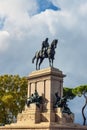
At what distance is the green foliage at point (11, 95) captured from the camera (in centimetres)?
5938

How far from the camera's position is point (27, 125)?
39.7 metres

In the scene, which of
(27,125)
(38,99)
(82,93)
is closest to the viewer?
(27,125)

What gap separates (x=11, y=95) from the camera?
59.9 metres

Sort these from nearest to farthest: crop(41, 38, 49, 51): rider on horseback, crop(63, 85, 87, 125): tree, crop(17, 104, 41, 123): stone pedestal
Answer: crop(17, 104, 41, 123): stone pedestal, crop(41, 38, 49, 51): rider on horseback, crop(63, 85, 87, 125): tree

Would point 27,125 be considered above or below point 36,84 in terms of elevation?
below

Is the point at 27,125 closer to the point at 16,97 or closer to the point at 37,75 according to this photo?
the point at 37,75

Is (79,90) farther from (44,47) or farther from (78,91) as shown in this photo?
(44,47)

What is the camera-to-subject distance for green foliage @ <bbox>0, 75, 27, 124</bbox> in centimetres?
5938

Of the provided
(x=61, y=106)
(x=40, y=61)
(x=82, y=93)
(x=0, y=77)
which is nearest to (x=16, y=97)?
(x=0, y=77)

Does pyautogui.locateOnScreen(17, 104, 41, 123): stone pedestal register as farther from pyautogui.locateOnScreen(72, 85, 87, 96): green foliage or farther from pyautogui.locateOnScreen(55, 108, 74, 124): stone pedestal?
pyautogui.locateOnScreen(72, 85, 87, 96): green foliage

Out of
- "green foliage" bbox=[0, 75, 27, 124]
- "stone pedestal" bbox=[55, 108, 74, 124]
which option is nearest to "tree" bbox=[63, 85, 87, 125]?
"green foliage" bbox=[0, 75, 27, 124]

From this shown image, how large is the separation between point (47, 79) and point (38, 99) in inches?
97.9

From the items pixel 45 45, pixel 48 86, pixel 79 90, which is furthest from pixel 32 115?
pixel 79 90

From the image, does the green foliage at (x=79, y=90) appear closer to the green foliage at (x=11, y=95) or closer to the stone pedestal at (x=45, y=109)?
the green foliage at (x=11, y=95)
